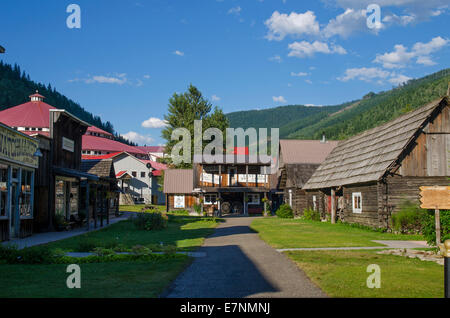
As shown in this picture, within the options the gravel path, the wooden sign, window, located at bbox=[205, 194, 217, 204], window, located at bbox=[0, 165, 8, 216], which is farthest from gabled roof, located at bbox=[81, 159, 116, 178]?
the wooden sign

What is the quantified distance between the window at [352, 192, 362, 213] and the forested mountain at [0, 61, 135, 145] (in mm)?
102132

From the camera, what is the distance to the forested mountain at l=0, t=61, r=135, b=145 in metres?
115

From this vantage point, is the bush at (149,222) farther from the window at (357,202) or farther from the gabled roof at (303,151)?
→ the gabled roof at (303,151)

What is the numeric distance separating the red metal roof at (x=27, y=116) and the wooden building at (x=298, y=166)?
51838 mm

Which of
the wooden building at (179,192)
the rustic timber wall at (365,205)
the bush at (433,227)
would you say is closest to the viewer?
the bush at (433,227)

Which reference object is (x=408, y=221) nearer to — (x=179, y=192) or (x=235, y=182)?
(x=235, y=182)

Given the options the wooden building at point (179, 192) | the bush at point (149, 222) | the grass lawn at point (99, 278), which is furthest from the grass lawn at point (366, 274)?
the wooden building at point (179, 192)

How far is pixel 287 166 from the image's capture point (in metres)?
41.5

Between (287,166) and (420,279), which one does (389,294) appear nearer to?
(420,279)

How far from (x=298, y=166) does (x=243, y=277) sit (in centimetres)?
3213

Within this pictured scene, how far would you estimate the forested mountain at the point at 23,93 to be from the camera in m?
115

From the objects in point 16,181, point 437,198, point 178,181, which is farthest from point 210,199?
point 437,198

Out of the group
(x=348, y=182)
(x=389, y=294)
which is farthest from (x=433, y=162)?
(x=389, y=294)

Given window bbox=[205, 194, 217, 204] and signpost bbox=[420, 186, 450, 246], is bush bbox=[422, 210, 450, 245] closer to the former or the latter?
signpost bbox=[420, 186, 450, 246]
